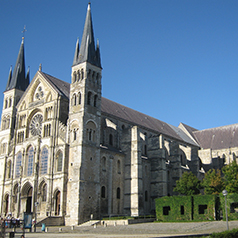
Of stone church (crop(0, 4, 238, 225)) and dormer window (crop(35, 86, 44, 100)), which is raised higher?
dormer window (crop(35, 86, 44, 100))

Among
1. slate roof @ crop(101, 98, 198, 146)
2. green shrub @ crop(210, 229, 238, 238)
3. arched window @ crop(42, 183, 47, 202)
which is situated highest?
slate roof @ crop(101, 98, 198, 146)

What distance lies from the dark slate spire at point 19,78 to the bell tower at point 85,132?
1553 centimetres

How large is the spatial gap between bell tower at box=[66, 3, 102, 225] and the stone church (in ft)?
0.40

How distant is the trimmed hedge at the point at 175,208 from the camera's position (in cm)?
4000

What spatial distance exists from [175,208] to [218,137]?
3923 cm

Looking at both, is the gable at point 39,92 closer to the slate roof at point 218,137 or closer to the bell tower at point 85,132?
the bell tower at point 85,132

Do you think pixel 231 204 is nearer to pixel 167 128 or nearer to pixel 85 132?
pixel 85 132

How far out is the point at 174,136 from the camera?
70875 millimetres

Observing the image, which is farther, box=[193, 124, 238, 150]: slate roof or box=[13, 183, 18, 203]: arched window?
box=[193, 124, 238, 150]: slate roof

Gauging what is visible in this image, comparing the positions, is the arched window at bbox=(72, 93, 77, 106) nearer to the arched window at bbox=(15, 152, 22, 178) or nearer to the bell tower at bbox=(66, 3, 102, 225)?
the bell tower at bbox=(66, 3, 102, 225)

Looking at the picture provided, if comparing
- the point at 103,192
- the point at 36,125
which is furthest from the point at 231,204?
the point at 36,125

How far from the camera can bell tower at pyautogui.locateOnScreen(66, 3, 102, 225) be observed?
42.1 meters

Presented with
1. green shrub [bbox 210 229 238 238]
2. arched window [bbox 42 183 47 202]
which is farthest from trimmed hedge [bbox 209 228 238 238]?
arched window [bbox 42 183 47 202]

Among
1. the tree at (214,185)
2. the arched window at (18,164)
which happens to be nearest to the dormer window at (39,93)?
the arched window at (18,164)
